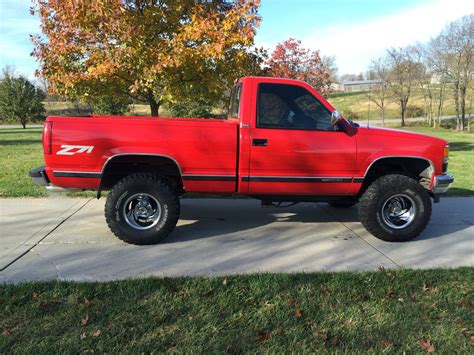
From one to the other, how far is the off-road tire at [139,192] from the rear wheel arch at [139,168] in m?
0.18

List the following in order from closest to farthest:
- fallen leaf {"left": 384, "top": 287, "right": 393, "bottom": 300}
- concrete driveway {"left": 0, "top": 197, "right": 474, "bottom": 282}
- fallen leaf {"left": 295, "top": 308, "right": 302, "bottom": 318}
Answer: fallen leaf {"left": 295, "top": 308, "right": 302, "bottom": 318} < fallen leaf {"left": 384, "top": 287, "right": 393, "bottom": 300} < concrete driveway {"left": 0, "top": 197, "right": 474, "bottom": 282}

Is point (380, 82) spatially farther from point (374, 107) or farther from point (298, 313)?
point (298, 313)

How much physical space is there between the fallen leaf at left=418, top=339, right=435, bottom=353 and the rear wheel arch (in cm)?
304

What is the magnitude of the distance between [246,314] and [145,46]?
6.06 m

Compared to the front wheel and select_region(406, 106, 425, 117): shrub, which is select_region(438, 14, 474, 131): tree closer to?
select_region(406, 106, 425, 117): shrub

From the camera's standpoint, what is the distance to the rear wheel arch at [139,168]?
15.6 ft

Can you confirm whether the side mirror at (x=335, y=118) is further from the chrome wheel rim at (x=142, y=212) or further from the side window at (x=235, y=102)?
the chrome wheel rim at (x=142, y=212)

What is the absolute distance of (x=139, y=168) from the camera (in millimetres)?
5070

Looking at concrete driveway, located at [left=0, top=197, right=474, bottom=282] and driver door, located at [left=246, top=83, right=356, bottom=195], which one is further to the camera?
driver door, located at [left=246, top=83, right=356, bottom=195]

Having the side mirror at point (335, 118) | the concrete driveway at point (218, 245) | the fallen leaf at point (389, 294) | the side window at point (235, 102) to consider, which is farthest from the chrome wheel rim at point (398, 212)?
the side window at point (235, 102)

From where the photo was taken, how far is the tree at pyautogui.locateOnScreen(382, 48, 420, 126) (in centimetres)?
3488

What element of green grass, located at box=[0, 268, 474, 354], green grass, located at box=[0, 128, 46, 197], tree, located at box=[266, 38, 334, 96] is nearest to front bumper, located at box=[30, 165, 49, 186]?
green grass, located at box=[0, 268, 474, 354]

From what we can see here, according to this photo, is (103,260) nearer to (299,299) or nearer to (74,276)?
(74,276)

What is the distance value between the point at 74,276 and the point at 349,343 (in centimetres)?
258
